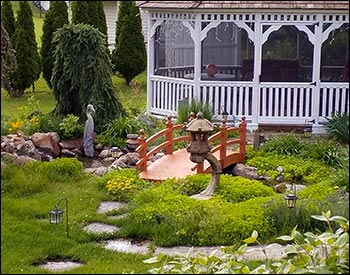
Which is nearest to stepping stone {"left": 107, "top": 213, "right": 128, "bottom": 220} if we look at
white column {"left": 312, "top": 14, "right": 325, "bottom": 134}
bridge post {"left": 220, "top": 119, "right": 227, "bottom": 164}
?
bridge post {"left": 220, "top": 119, "right": 227, "bottom": 164}

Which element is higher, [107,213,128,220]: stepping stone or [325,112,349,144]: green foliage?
[325,112,349,144]: green foliage

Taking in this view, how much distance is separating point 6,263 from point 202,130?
10.6 ft

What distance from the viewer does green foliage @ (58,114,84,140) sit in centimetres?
1279

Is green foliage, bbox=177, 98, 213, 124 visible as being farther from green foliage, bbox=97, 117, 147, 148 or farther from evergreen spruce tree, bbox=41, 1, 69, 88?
evergreen spruce tree, bbox=41, 1, 69, 88

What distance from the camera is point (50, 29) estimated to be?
19516mm

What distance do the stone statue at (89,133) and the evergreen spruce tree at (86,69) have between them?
2.37 feet

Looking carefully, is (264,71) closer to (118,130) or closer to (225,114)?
(225,114)

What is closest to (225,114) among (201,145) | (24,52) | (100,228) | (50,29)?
(201,145)

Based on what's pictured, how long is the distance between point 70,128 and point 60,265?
6.23 metres

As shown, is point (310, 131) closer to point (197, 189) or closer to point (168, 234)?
point (197, 189)

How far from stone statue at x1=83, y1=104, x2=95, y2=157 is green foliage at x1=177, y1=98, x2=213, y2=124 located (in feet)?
6.41

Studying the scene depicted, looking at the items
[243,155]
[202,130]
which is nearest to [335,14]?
[243,155]

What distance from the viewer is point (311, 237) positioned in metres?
6.25

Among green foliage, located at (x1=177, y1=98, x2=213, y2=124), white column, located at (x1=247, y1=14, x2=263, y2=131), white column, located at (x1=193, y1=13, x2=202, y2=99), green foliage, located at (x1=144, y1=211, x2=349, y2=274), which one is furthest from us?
white column, located at (x1=193, y1=13, x2=202, y2=99)
